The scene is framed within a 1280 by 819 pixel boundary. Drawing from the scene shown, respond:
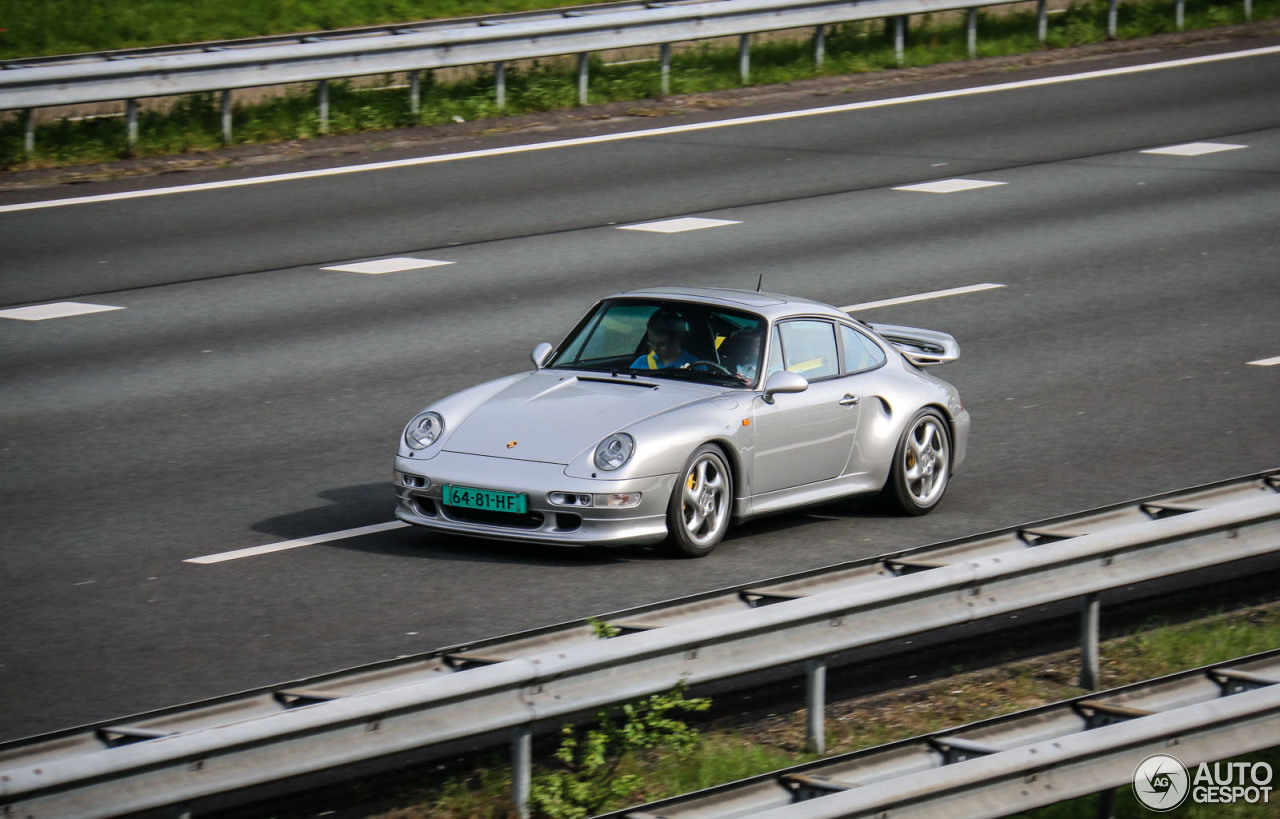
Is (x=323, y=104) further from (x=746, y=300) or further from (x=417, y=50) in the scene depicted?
(x=746, y=300)

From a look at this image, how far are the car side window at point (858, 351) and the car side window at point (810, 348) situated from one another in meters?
0.09

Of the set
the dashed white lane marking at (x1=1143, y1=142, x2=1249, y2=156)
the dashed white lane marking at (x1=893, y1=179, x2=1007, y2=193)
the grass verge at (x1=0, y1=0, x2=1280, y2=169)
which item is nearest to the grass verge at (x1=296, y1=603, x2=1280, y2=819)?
the dashed white lane marking at (x1=893, y1=179, x2=1007, y2=193)

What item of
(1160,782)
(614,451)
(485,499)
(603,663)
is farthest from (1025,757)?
(485,499)

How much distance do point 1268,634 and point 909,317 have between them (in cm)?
676

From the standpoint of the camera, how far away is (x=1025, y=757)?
589 centimetres

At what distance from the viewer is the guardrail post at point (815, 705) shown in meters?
6.82

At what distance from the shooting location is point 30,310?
1467 cm

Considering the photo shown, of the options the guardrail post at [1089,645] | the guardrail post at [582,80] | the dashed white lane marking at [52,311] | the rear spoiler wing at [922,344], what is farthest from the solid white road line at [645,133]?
the guardrail post at [1089,645]

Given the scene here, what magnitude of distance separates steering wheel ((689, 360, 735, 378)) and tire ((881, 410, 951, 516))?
3.92ft


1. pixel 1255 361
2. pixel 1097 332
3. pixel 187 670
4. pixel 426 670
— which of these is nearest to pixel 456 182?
pixel 1097 332

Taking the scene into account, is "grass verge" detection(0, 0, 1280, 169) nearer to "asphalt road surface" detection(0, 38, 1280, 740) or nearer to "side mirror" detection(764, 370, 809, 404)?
"asphalt road surface" detection(0, 38, 1280, 740)

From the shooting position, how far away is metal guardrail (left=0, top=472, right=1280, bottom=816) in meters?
5.25

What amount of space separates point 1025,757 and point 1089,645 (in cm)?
189

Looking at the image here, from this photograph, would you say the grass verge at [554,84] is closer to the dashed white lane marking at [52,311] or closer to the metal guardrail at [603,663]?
the dashed white lane marking at [52,311]
